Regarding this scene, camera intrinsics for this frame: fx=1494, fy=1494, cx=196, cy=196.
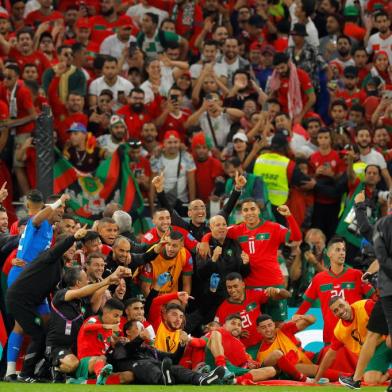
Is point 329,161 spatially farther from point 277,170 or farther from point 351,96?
point 351,96

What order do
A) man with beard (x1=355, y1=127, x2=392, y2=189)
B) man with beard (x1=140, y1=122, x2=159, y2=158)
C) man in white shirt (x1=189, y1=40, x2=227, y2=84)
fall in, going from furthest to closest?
1. man in white shirt (x1=189, y1=40, x2=227, y2=84)
2. man with beard (x1=140, y1=122, x2=159, y2=158)
3. man with beard (x1=355, y1=127, x2=392, y2=189)

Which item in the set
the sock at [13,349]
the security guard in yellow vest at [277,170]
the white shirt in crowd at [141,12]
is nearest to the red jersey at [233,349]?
the sock at [13,349]

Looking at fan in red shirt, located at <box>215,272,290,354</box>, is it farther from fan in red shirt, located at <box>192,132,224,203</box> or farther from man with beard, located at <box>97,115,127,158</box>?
man with beard, located at <box>97,115,127,158</box>

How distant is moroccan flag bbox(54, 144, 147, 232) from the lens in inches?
712

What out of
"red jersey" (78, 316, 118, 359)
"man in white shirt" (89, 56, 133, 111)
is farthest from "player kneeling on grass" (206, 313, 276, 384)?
"man in white shirt" (89, 56, 133, 111)

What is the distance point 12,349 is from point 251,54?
8.35 metres

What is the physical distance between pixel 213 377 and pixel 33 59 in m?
7.47

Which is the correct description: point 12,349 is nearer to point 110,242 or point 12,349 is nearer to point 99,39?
point 110,242

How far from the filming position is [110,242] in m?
15.3

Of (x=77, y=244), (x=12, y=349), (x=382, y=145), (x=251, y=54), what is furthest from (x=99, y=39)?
(x=12, y=349)

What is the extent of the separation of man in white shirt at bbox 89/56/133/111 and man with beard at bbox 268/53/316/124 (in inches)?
81.2

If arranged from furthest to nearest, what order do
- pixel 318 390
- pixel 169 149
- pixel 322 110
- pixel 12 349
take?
pixel 322 110 < pixel 169 149 < pixel 12 349 < pixel 318 390

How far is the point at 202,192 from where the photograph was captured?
18781 millimetres

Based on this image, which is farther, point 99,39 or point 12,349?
point 99,39
